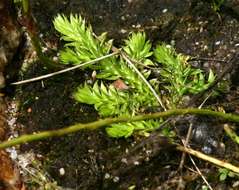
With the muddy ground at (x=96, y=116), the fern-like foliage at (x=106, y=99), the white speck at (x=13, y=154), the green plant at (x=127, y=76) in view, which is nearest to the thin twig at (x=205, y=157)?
the muddy ground at (x=96, y=116)

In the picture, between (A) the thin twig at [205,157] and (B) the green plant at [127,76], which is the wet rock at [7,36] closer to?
(B) the green plant at [127,76]

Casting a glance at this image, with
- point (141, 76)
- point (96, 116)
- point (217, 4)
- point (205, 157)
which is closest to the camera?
point (205, 157)

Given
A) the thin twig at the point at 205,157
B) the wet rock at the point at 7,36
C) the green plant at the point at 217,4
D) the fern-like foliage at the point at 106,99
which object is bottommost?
the thin twig at the point at 205,157

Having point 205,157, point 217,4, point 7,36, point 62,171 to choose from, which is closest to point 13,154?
point 62,171

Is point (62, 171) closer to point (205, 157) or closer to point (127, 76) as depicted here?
point (127, 76)

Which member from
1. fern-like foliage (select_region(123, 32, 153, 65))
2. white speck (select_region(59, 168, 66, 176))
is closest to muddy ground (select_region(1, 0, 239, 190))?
white speck (select_region(59, 168, 66, 176))

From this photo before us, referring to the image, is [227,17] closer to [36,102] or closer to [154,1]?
[154,1]

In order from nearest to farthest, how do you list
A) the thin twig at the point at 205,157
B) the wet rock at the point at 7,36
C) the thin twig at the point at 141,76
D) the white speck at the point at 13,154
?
the thin twig at the point at 205,157
the thin twig at the point at 141,76
the white speck at the point at 13,154
the wet rock at the point at 7,36
